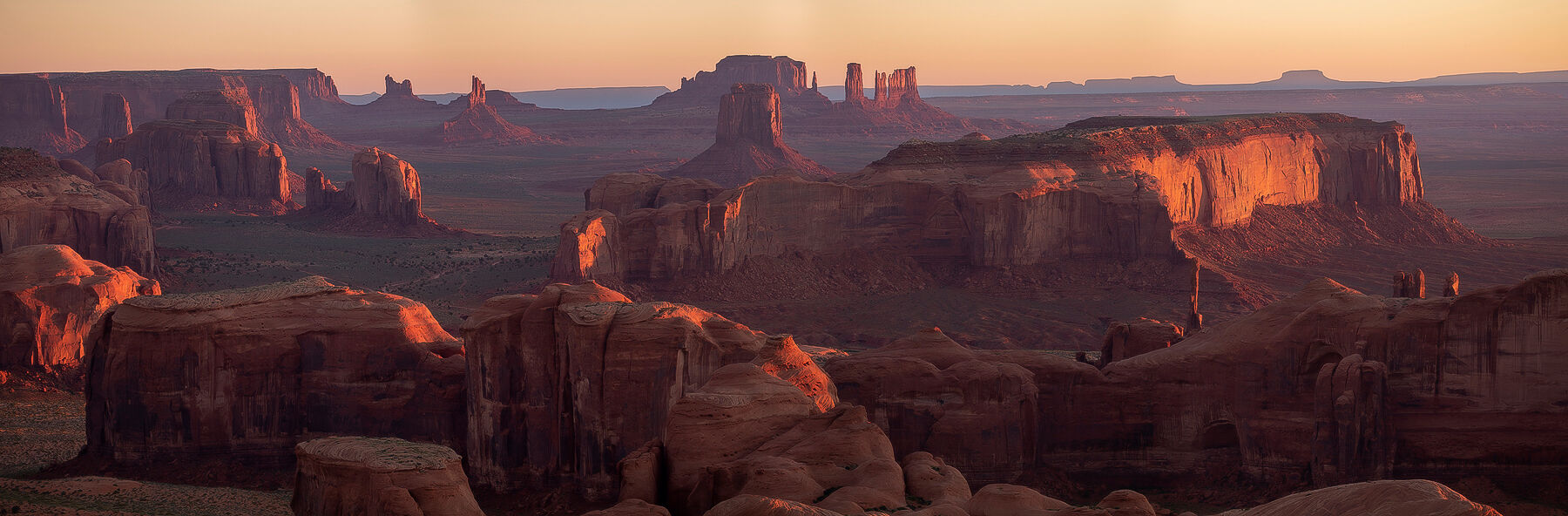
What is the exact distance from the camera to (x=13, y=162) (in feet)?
198

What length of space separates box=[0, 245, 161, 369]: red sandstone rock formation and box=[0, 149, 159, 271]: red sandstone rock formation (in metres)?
16.2

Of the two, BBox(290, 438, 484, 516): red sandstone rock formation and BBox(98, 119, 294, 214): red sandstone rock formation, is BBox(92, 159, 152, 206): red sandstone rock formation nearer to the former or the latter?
BBox(98, 119, 294, 214): red sandstone rock formation

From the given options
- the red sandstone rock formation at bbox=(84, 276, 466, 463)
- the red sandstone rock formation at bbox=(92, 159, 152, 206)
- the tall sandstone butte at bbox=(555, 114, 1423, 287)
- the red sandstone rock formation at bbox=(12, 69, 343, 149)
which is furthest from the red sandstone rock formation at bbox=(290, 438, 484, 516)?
the red sandstone rock formation at bbox=(12, 69, 343, 149)

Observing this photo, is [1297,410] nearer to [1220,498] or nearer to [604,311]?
[1220,498]

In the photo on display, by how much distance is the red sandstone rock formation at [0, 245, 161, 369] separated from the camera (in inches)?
1594

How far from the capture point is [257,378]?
3238cm

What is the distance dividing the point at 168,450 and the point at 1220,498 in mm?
24427

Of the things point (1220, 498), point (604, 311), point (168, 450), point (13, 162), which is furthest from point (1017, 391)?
point (13, 162)

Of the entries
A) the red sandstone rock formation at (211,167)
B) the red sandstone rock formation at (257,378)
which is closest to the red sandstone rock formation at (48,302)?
the red sandstone rock formation at (257,378)

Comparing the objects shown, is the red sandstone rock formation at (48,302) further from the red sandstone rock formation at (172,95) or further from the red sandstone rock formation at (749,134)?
the red sandstone rock formation at (172,95)

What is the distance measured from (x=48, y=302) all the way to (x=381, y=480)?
944 inches

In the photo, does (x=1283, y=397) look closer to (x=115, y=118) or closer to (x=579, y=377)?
(x=579, y=377)

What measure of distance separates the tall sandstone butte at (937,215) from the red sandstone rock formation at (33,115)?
114278 mm

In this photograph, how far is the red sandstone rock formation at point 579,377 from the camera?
3028 cm
